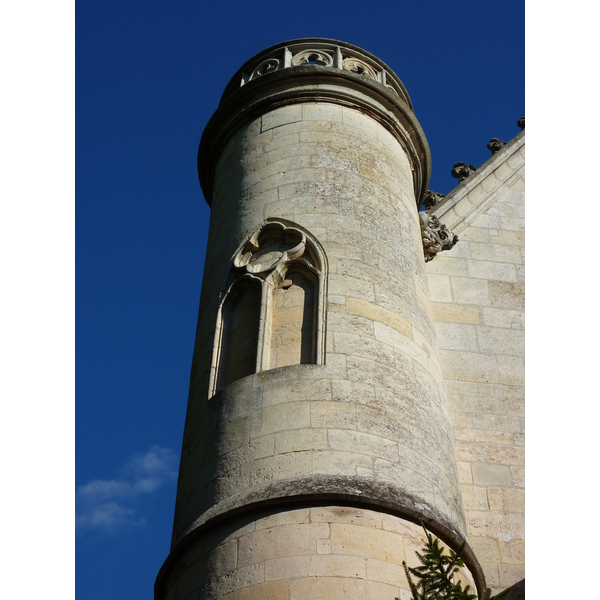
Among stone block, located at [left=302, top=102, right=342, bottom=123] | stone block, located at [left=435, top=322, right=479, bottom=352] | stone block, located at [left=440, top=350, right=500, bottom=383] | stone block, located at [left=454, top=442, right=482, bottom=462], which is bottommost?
stone block, located at [left=454, top=442, right=482, bottom=462]

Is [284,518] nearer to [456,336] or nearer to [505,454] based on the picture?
[505,454]

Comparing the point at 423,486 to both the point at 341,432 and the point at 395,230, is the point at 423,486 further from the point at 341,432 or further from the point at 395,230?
the point at 395,230

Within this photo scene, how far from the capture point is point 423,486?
21.4 feet

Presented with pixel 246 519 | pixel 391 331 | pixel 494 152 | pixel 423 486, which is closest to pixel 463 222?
pixel 494 152

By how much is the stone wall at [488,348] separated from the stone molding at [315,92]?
0.89 metres

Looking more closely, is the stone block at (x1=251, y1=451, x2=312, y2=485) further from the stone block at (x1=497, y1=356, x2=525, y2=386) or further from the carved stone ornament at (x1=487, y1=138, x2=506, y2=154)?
the carved stone ornament at (x1=487, y1=138, x2=506, y2=154)

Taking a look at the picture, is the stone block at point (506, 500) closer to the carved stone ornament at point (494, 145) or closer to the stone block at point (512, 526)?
the stone block at point (512, 526)

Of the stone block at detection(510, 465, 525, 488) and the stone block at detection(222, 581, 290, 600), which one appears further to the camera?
the stone block at detection(510, 465, 525, 488)

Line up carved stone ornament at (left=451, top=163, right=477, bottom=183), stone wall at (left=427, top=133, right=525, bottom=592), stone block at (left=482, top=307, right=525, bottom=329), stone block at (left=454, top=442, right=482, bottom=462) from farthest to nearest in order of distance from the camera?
carved stone ornament at (left=451, top=163, right=477, bottom=183) → stone block at (left=482, top=307, right=525, bottom=329) → stone block at (left=454, top=442, right=482, bottom=462) → stone wall at (left=427, top=133, right=525, bottom=592)

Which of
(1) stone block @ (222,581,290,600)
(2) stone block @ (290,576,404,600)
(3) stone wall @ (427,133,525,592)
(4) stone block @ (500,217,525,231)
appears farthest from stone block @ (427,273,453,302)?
(1) stone block @ (222,581,290,600)

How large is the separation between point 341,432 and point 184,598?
55.0 inches

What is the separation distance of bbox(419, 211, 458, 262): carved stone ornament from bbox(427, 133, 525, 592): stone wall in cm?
9

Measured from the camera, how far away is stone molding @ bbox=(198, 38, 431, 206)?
9414mm

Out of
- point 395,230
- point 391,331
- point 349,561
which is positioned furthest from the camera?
point 395,230
